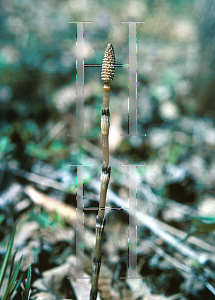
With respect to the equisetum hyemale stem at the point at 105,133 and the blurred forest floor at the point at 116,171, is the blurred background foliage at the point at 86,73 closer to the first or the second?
the blurred forest floor at the point at 116,171

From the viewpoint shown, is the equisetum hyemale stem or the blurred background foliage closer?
the equisetum hyemale stem

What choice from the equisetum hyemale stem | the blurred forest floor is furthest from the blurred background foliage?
the equisetum hyemale stem

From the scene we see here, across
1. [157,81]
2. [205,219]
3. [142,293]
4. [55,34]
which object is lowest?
[142,293]

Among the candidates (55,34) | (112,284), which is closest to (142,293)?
(112,284)

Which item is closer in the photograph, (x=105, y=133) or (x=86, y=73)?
(x=105, y=133)

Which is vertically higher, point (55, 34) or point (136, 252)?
point (55, 34)

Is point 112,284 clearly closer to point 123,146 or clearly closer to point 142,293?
point 142,293

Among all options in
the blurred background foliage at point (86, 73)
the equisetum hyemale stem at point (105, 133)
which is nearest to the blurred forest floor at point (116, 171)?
the blurred background foliage at point (86, 73)

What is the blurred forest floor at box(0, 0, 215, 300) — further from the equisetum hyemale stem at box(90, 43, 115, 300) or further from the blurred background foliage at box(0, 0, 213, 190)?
the equisetum hyemale stem at box(90, 43, 115, 300)
